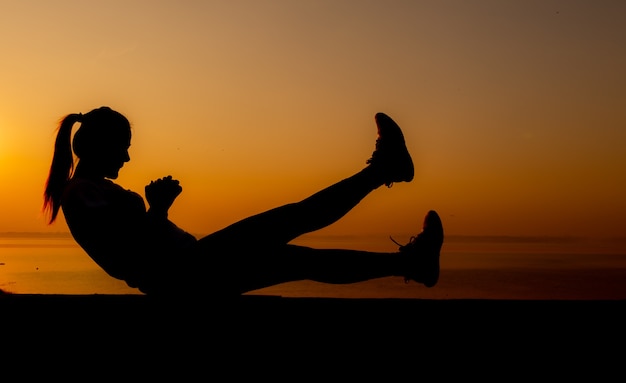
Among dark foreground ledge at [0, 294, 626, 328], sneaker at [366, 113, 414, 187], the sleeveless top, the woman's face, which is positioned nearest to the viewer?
dark foreground ledge at [0, 294, 626, 328]

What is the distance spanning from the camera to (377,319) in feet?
10.5

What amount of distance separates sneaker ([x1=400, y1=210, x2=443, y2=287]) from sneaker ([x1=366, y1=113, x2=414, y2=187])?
0.33m

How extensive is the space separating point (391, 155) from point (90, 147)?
4.99ft

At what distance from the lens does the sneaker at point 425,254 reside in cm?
379

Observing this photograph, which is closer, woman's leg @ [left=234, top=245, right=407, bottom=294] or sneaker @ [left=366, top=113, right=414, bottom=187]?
woman's leg @ [left=234, top=245, right=407, bottom=294]

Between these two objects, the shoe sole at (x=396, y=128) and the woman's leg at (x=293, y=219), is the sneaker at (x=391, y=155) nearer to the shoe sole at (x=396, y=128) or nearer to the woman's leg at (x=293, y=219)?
the shoe sole at (x=396, y=128)

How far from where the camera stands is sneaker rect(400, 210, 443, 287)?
379 cm

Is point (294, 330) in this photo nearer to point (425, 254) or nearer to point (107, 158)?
point (425, 254)

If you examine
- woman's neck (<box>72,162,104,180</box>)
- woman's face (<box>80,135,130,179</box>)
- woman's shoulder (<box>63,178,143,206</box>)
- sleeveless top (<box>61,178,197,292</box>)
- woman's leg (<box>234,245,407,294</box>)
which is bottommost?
woman's leg (<box>234,245,407,294</box>)

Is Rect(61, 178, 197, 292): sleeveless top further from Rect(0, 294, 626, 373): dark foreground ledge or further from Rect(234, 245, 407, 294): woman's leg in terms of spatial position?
Rect(234, 245, 407, 294): woman's leg

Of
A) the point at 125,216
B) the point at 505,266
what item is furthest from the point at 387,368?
the point at 505,266

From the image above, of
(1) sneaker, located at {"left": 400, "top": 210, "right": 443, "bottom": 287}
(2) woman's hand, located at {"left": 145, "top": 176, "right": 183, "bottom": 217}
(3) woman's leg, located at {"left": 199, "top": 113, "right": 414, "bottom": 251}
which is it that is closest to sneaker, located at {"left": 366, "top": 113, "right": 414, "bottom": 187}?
(3) woman's leg, located at {"left": 199, "top": 113, "right": 414, "bottom": 251}

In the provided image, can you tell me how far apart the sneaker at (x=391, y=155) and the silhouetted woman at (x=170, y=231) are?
3 cm

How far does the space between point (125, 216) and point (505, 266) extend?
99086mm
